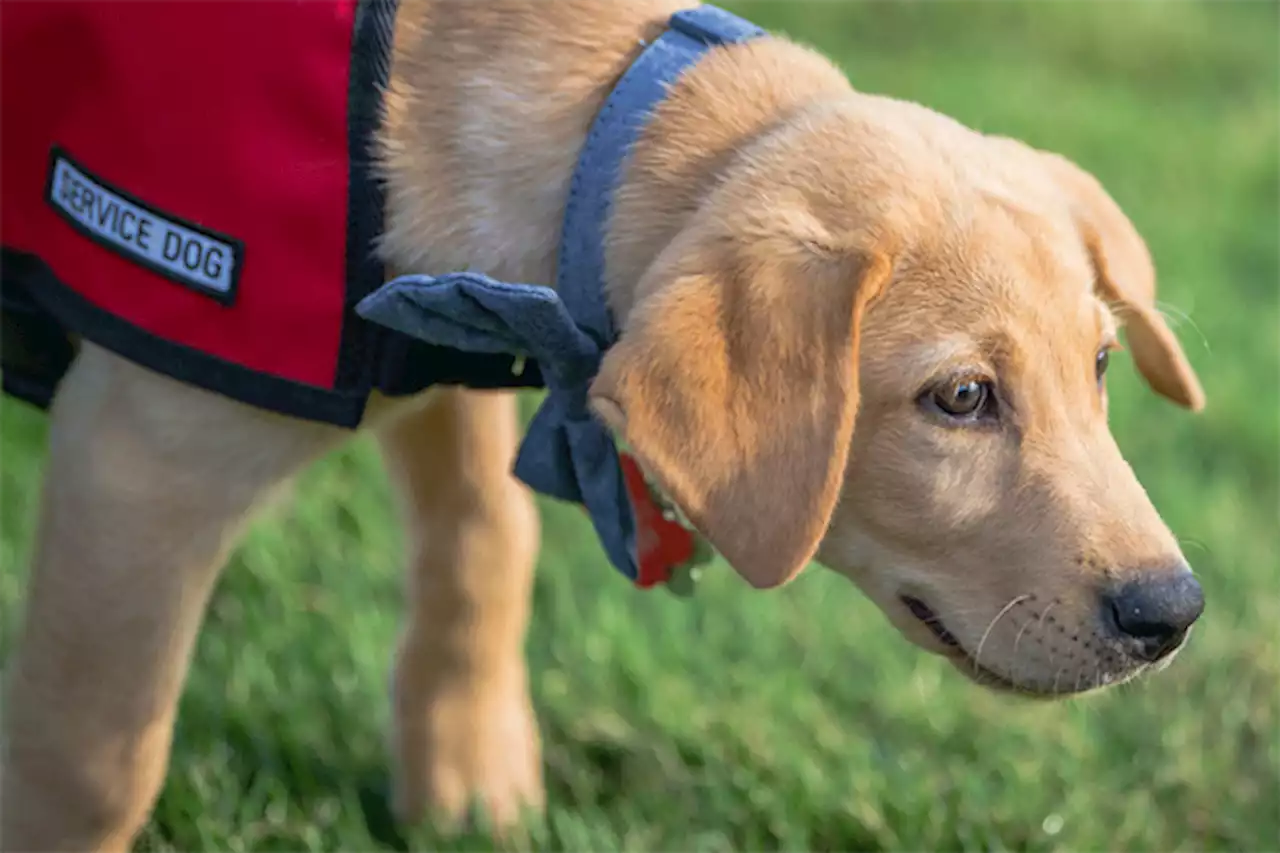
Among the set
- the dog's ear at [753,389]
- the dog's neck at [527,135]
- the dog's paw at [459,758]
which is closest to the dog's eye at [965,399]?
the dog's ear at [753,389]

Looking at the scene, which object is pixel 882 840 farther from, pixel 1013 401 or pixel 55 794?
pixel 55 794

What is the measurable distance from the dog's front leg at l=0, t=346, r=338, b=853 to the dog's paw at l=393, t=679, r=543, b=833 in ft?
2.32

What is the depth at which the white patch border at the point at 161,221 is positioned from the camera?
85.0 inches

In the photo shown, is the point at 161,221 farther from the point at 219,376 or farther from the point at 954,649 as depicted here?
the point at 954,649

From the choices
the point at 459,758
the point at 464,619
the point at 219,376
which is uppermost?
the point at 219,376

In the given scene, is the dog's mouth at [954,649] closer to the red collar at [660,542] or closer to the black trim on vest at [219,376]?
the red collar at [660,542]

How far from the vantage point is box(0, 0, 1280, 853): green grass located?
297cm

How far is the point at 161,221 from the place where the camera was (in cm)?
219

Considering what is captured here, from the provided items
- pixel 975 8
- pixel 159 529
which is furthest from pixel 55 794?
pixel 975 8

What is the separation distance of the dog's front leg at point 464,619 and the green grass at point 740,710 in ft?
0.37

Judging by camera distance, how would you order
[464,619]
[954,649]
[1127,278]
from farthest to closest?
[464,619] → [1127,278] → [954,649]

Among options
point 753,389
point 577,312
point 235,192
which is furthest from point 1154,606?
point 235,192

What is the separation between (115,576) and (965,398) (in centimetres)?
112

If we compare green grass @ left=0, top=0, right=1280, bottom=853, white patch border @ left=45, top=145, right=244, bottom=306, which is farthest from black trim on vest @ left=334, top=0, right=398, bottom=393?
green grass @ left=0, top=0, right=1280, bottom=853
